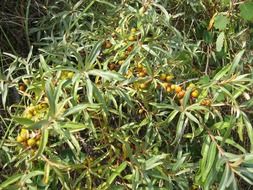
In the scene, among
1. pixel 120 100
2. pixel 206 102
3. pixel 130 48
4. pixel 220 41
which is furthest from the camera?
pixel 220 41

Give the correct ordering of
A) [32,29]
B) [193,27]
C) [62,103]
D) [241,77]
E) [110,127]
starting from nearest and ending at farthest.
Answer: [62,103] < [241,77] < [110,127] < [32,29] < [193,27]

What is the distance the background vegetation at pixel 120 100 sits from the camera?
1486mm

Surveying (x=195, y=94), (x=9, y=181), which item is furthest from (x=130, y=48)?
(x=9, y=181)

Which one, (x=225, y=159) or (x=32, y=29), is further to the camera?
(x=32, y=29)

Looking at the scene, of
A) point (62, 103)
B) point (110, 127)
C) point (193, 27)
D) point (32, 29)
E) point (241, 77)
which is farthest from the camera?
point (193, 27)

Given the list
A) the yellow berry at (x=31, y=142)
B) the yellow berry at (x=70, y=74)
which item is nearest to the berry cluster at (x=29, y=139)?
the yellow berry at (x=31, y=142)

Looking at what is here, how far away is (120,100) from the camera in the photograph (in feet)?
5.61

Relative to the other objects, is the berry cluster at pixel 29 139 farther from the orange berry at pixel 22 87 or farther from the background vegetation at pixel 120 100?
the orange berry at pixel 22 87

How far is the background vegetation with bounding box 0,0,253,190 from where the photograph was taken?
1.49m

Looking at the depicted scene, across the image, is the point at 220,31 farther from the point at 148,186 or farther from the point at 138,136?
the point at 148,186

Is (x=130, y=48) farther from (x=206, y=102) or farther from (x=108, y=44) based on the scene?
(x=206, y=102)

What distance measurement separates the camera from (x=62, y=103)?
1.44m

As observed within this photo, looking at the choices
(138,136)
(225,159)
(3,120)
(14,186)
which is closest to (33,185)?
(14,186)

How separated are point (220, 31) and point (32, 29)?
77 centimetres
